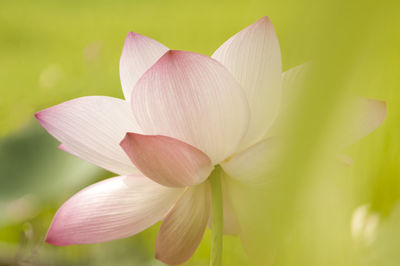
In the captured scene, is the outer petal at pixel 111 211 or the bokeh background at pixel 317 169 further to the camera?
the outer petal at pixel 111 211

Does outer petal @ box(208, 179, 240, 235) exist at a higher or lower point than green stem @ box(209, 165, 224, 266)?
lower

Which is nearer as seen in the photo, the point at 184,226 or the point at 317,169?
the point at 317,169

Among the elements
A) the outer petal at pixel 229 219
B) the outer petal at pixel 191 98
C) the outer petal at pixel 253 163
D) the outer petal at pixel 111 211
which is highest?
the outer petal at pixel 191 98

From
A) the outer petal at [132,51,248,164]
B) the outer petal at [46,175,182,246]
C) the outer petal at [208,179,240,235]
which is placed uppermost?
the outer petal at [132,51,248,164]

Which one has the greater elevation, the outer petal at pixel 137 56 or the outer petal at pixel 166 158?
the outer petal at pixel 137 56

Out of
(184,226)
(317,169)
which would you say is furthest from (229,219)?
(317,169)

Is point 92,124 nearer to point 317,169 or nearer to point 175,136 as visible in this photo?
point 175,136
